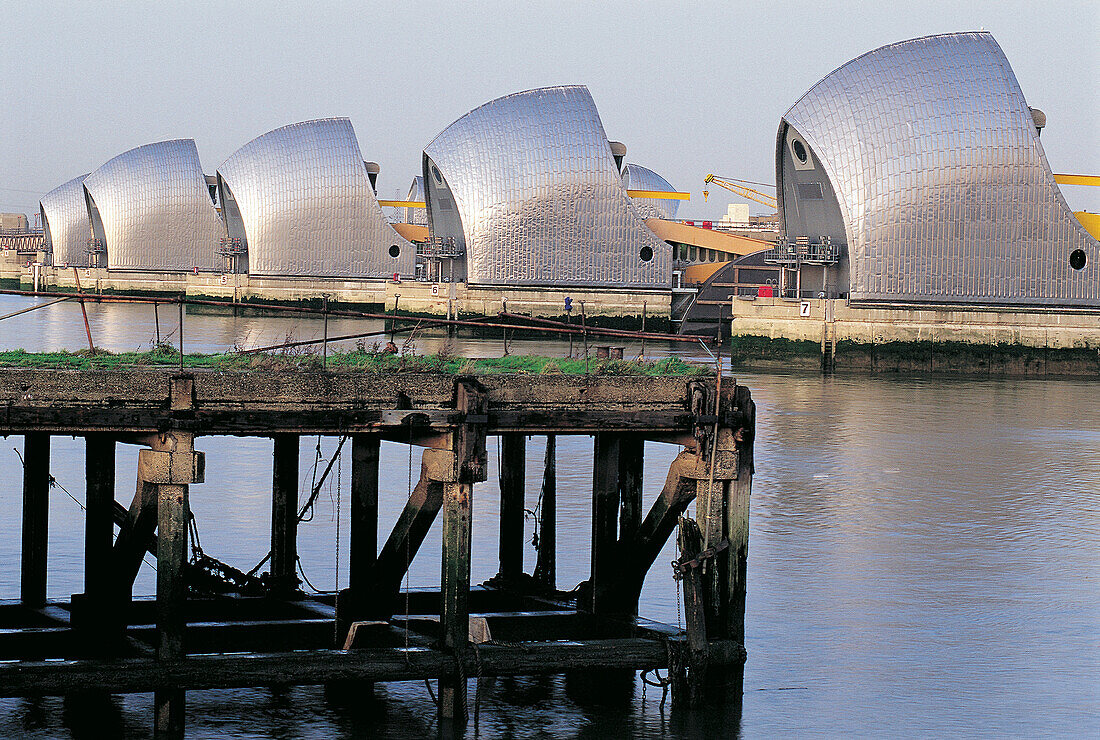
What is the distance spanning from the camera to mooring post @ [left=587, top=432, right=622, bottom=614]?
11500mm

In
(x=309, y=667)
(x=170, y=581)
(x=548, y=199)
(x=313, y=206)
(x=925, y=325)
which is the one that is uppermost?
(x=313, y=206)

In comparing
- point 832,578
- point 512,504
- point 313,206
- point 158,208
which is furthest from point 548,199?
point 512,504

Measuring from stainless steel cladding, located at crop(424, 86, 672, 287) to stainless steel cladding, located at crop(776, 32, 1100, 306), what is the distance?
44.7 ft

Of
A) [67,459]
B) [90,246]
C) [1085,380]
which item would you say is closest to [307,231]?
[90,246]

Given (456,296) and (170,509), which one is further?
(456,296)

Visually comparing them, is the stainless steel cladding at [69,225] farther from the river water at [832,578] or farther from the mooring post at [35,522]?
the mooring post at [35,522]

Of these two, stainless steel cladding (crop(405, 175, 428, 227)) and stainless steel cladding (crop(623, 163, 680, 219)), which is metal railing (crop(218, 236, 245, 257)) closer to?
stainless steel cladding (crop(405, 175, 428, 227))

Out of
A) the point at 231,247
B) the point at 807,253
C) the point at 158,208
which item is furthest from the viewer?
the point at 158,208

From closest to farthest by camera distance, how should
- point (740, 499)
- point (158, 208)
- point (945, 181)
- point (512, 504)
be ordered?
point (740, 499)
point (512, 504)
point (945, 181)
point (158, 208)

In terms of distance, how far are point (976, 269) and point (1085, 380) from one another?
292 inches

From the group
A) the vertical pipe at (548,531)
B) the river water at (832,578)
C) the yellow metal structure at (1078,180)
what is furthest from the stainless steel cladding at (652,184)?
the vertical pipe at (548,531)

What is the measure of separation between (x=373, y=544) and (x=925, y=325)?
3584 cm

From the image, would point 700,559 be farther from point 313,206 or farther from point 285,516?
point 313,206

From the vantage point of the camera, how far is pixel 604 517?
1162cm
